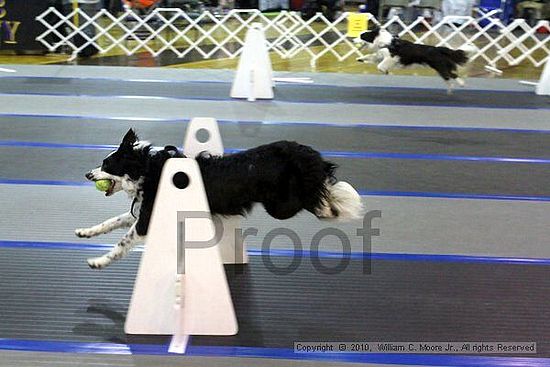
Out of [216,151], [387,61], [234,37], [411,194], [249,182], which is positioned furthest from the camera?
[234,37]

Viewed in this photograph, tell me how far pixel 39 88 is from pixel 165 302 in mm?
5869

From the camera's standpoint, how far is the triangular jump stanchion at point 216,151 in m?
3.31

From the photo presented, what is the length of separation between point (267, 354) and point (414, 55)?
253 inches

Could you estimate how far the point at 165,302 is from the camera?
2.68 meters

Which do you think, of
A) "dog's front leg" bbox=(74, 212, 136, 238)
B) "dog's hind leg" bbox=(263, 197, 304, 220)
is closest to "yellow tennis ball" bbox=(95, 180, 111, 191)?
"dog's front leg" bbox=(74, 212, 136, 238)

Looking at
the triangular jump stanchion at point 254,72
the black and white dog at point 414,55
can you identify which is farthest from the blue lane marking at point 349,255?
the black and white dog at point 414,55

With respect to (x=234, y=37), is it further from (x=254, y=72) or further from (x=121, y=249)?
(x=121, y=249)

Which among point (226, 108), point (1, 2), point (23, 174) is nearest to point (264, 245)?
point (23, 174)

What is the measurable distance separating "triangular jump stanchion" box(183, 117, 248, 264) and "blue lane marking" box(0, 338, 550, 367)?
0.79 m

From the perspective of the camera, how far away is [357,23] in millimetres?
10359

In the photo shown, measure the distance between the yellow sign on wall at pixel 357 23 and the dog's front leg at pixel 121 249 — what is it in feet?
26.3

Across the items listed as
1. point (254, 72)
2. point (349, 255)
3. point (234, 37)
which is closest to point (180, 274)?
point (349, 255)

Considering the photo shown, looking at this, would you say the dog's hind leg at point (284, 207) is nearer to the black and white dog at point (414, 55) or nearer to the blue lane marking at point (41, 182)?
the blue lane marking at point (41, 182)

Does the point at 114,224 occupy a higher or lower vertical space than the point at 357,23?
lower
